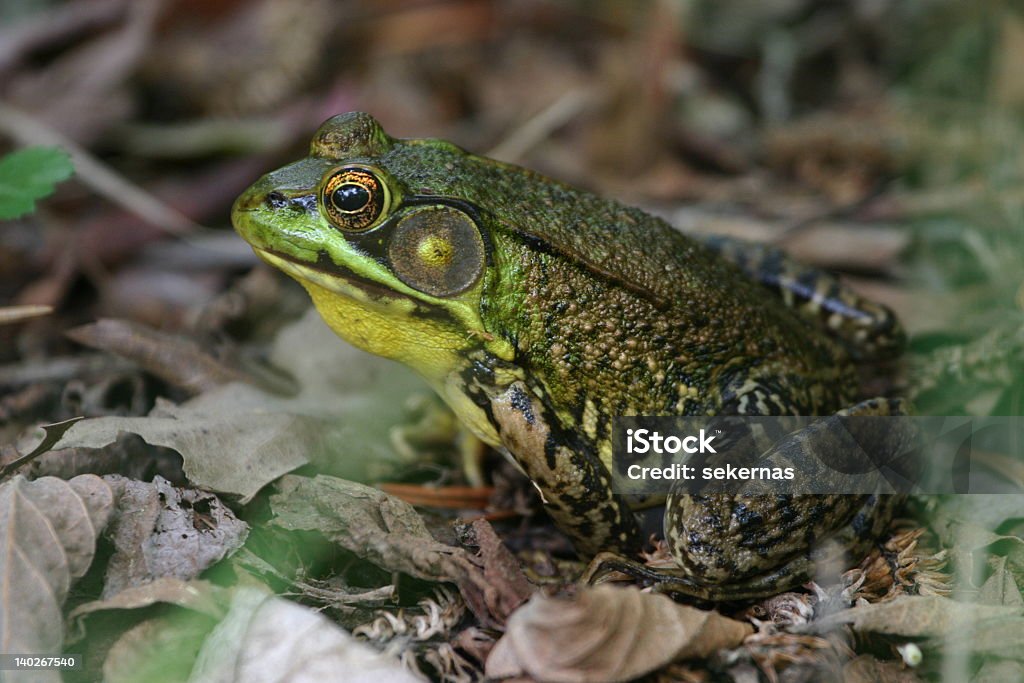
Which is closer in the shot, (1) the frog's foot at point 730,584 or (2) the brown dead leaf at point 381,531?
(2) the brown dead leaf at point 381,531

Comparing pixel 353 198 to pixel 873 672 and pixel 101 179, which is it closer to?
pixel 873 672

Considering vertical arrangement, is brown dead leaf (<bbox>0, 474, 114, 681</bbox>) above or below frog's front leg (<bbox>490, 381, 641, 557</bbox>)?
below

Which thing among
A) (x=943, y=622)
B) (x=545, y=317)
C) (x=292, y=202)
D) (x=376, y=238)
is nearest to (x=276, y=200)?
(x=292, y=202)

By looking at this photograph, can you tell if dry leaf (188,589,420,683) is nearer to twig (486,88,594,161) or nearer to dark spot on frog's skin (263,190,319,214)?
dark spot on frog's skin (263,190,319,214)

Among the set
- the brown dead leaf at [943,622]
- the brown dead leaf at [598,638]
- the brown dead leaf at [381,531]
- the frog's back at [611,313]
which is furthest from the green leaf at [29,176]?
the brown dead leaf at [943,622]

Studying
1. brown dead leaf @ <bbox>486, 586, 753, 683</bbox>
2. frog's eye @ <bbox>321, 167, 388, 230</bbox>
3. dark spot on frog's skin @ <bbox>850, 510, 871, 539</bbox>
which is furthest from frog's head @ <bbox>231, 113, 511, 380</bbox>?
dark spot on frog's skin @ <bbox>850, 510, 871, 539</bbox>

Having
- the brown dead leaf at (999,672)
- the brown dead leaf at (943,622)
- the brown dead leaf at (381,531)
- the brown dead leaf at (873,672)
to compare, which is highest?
the brown dead leaf at (943,622)

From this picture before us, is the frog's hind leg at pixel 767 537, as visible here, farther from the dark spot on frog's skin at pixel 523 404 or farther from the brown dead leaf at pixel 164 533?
the brown dead leaf at pixel 164 533
